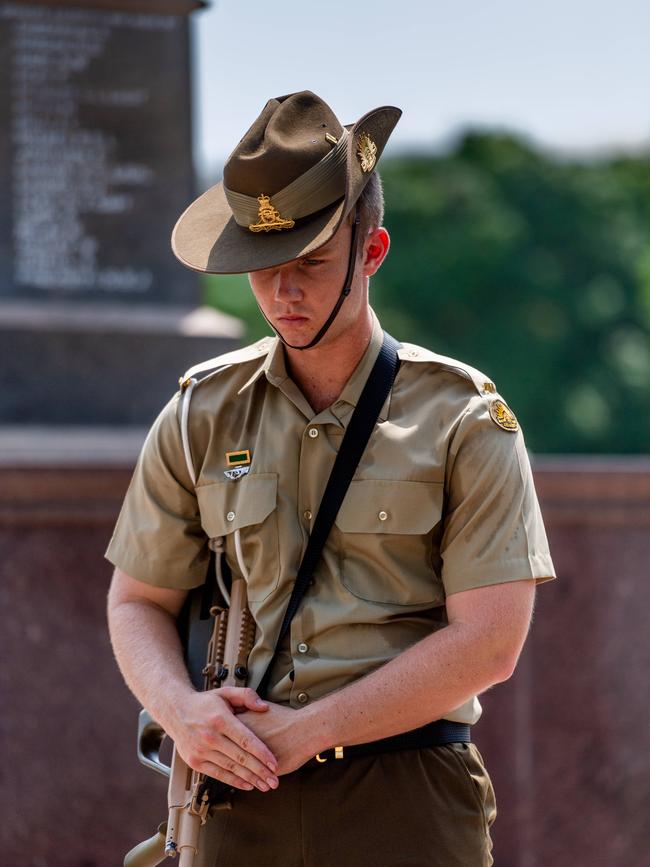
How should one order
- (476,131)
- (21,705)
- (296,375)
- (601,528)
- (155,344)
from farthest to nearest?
(476,131)
(155,344)
(601,528)
(21,705)
(296,375)

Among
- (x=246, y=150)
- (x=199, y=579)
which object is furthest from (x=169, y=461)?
(x=246, y=150)

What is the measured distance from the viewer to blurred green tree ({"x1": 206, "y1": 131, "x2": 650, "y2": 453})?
34.1 m

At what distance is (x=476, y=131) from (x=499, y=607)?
3780cm

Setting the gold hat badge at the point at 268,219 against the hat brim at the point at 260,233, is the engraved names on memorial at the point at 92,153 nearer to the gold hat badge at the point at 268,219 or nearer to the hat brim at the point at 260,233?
the hat brim at the point at 260,233

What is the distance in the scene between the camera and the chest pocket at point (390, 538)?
2664mm

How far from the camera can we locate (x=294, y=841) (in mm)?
2658

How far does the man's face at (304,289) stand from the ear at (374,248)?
0.31 feet

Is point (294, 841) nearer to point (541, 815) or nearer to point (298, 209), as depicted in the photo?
point (298, 209)

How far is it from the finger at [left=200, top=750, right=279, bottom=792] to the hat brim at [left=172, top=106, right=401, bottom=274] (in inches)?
35.9

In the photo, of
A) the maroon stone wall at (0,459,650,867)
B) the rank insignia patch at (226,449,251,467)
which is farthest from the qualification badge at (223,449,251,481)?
the maroon stone wall at (0,459,650,867)

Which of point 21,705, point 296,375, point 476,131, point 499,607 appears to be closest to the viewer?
point 499,607

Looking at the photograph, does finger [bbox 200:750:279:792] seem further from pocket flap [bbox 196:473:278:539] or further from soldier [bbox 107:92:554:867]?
pocket flap [bbox 196:473:278:539]

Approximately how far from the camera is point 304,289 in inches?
106

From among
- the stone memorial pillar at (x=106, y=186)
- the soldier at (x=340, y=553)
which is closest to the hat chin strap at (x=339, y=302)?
the soldier at (x=340, y=553)
